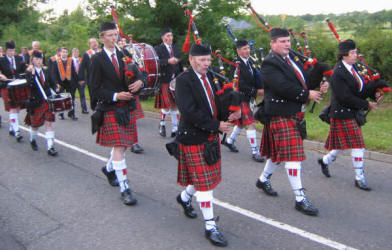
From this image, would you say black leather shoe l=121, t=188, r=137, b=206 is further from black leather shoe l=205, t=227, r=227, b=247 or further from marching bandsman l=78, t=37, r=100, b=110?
marching bandsman l=78, t=37, r=100, b=110

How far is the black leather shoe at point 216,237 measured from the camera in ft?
11.7

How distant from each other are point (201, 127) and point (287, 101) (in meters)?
1.18

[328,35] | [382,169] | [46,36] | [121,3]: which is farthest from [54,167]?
[46,36]

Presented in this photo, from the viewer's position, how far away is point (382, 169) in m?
5.66

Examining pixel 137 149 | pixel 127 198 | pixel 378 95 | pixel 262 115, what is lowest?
pixel 137 149

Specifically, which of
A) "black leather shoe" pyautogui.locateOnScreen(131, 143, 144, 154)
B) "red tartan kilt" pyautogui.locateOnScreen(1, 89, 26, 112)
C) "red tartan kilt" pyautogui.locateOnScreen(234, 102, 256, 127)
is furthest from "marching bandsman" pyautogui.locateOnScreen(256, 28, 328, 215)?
"red tartan kilt" pyautogui.locateOnScreen(1, 89, 26, 112)

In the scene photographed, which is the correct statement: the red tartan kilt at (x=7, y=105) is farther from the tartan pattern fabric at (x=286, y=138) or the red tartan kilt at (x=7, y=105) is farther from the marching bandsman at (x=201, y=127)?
the tartan pattern fabric at (x=286, y=138)

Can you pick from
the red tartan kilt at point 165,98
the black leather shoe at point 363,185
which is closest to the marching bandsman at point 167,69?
the red tartan kilt at point 165,98

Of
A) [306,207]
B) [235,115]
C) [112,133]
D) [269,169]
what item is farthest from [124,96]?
[306,207]

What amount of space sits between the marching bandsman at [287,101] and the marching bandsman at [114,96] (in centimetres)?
147

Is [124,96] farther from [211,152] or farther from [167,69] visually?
[167,69]

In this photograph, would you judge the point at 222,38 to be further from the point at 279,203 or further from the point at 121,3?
the point at 279,203

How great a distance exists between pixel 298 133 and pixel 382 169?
2202 millimetres

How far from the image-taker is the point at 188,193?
4.06m
